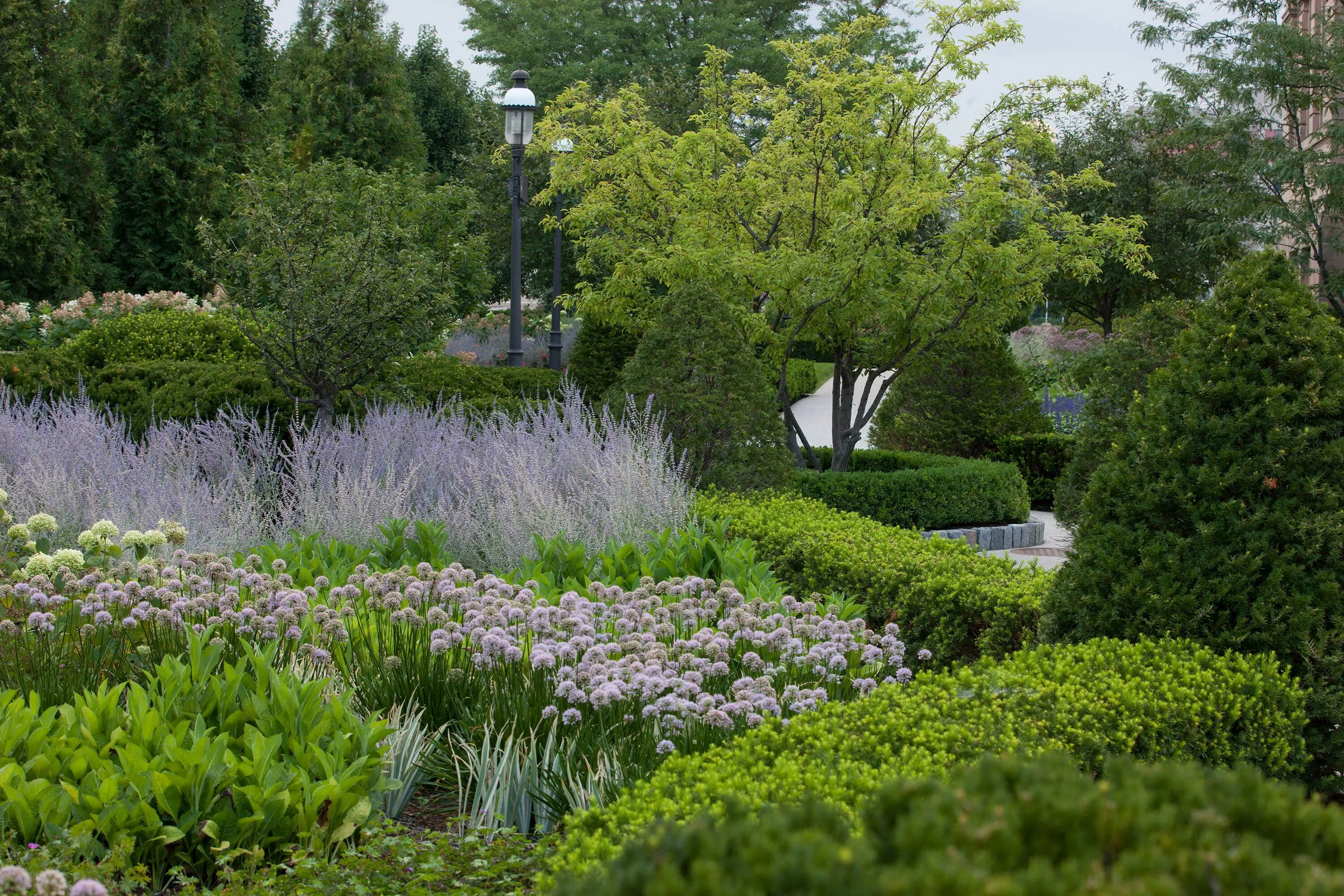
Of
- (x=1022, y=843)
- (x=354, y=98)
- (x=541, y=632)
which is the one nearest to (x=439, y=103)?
(x=354, y=98)

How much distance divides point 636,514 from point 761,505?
984 millimetres

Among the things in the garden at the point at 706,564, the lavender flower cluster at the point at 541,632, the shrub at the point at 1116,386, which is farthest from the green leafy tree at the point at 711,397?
the lavender flower cluster at the point at 541,632

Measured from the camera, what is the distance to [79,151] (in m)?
20.0

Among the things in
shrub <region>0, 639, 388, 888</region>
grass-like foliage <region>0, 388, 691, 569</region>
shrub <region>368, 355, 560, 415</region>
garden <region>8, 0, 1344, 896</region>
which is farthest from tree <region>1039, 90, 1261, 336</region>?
shrub <region>0, 639, 388, 888</region>

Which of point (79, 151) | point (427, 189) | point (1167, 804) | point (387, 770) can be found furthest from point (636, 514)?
point (427, 189)

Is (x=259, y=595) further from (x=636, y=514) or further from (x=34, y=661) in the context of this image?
(x=636, y=514)

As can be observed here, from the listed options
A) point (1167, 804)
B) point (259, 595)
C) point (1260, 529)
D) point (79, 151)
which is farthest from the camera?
point (79, 151)

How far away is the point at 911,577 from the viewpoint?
5570mm

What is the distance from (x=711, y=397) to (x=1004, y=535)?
3902 millimetres

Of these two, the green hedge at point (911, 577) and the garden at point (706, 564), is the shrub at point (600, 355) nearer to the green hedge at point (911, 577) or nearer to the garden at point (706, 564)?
the garden at point (706, 564)

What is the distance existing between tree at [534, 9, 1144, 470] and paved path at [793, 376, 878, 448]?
258 inches

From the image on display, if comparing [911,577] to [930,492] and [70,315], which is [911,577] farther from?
[70,315]

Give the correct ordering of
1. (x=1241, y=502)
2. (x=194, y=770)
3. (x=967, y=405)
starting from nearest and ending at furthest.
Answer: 1. (x=194, y=770)
2. (x=1241, y=502)
3. (x=967, y=405)

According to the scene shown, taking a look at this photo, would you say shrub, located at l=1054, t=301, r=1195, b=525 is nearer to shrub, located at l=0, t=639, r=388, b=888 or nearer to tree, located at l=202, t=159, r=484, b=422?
shrub, located at l=0, t=639, r=388, b=888
